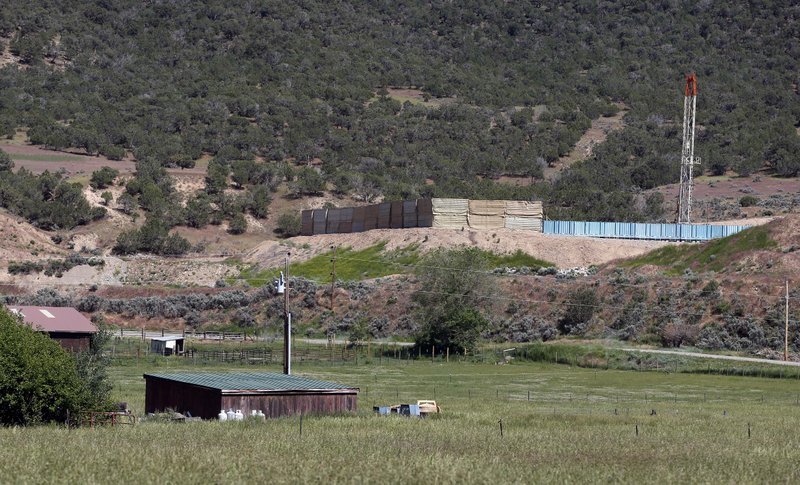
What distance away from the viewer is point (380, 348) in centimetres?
8700

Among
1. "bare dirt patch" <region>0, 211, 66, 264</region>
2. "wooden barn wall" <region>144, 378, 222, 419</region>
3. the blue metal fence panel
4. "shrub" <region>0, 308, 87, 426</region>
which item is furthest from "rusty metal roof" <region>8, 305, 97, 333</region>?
the blue metal fence panel

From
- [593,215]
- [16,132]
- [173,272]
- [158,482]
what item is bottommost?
[158,482]

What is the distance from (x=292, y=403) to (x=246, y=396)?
79.1 inches

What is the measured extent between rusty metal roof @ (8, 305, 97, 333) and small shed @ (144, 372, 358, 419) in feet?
83.3

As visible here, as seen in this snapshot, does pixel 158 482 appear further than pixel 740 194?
No

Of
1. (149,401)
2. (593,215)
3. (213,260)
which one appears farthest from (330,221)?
(149,401)

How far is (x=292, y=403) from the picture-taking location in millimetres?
47719

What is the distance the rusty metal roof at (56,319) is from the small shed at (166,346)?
15.9 feet

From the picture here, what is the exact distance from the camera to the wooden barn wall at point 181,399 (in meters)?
47.0

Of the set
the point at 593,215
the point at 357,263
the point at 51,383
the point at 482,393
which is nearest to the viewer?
the point at 51,383

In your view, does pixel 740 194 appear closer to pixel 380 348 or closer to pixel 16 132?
pixel 380 348

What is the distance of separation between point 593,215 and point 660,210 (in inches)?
321

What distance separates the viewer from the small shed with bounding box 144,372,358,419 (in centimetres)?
4662

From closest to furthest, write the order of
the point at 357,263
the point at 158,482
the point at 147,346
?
the point at 158,482 → the point at 147,346 → the point at 357,263
